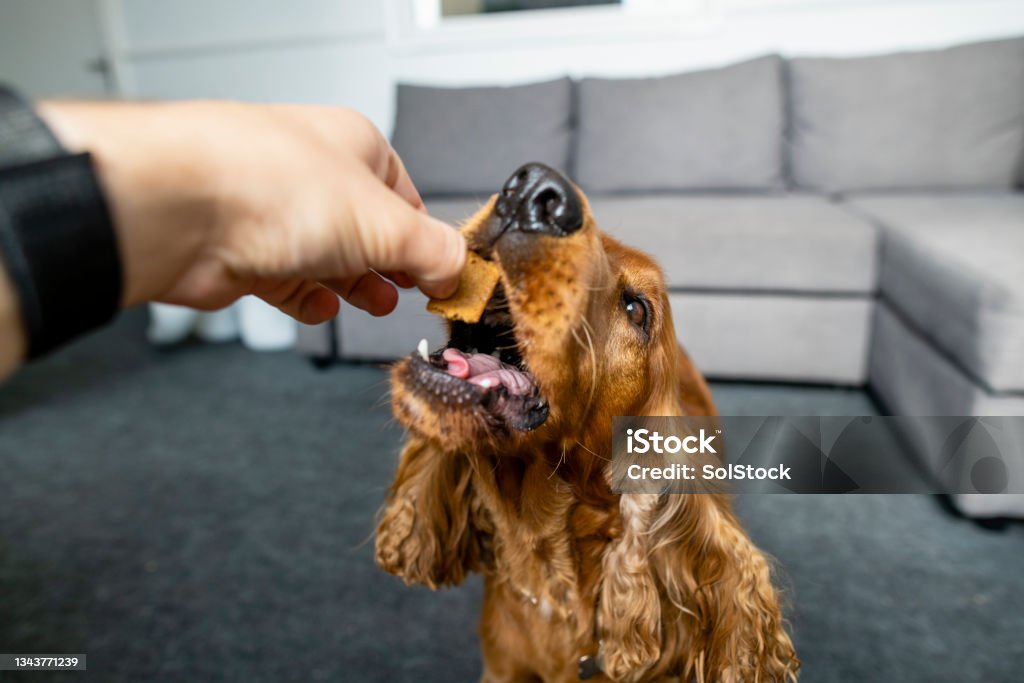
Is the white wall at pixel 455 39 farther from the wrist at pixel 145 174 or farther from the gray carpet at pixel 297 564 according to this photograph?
the wrist at pixel 145 174

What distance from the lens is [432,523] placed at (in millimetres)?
1317

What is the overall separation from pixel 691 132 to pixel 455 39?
167 centimetres

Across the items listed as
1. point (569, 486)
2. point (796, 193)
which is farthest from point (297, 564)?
point (796, 193)

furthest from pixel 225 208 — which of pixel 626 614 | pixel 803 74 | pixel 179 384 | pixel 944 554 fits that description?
pixel 803 74

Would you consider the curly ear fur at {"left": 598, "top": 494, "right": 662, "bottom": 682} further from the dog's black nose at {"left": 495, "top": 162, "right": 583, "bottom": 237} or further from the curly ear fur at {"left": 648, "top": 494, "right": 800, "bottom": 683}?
the dog's black nose at {"left": 495, "top": 162, "right": 583, "bottom": 237}

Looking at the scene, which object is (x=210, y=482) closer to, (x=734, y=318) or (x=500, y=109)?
(x=734, y=318)

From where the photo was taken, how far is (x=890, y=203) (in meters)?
3.01

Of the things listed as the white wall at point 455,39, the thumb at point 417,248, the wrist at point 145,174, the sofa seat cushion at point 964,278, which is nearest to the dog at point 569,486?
the thumb at point 417,248

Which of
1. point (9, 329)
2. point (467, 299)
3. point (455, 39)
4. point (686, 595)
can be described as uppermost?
point (455, 39)

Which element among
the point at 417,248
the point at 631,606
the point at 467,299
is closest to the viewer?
the point at 417,248

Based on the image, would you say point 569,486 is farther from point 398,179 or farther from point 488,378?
point 398,179

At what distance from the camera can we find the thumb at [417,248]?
66 centimetres

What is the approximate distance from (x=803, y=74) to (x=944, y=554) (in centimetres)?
244

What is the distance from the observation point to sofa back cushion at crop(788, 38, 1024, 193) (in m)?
3.21
